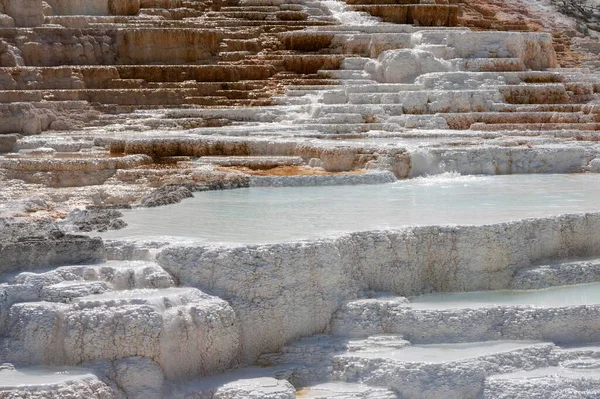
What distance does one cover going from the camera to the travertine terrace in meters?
5.94

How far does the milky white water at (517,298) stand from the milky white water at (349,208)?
509 mm

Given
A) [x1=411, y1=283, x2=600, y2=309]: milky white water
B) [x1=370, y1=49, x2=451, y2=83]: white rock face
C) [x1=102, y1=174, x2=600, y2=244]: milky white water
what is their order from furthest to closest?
[x1=370, y1=49, x2=451, y2=83]: white rock face < [x1=102, y1=174, x2=600, y2=244]: milky white water < [x1=411, y1=283, x2=600, y2=309]: milky white water

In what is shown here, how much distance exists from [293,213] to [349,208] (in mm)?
470

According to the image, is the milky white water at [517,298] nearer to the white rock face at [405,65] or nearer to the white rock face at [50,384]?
the white rock face at [50,384]

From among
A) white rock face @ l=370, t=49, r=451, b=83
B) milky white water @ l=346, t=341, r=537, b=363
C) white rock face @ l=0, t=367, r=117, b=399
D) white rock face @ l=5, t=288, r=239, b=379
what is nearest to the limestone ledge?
white rock face @ l=5, t=288, r=239, b=379

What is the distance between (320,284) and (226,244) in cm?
63

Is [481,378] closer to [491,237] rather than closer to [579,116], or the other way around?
[491,237]

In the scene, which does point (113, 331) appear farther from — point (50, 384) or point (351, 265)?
point (351, 265)

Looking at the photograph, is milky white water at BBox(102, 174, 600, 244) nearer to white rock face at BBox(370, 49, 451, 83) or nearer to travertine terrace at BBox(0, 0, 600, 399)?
travertine terrace at BBox(0, 0, 600, 399)

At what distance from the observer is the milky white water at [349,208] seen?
7035 mm

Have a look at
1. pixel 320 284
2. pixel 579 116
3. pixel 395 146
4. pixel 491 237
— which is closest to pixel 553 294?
pixel 491 237

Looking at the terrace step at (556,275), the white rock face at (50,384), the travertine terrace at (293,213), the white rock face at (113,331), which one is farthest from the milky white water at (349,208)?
the white rock face at (50,384)

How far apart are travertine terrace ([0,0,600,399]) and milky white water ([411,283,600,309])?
26 millimetres

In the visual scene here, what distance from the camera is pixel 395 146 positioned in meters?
10.9
